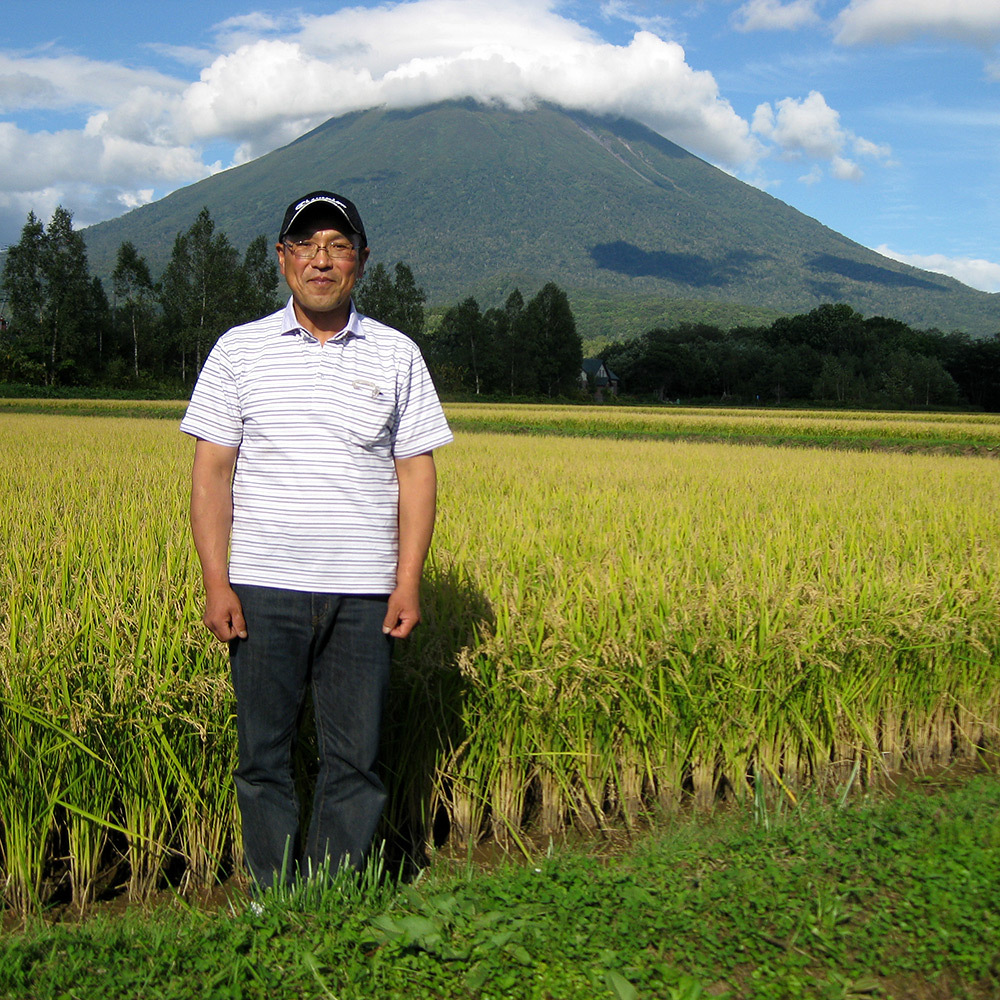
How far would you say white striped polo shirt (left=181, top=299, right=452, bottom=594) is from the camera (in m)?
2.19

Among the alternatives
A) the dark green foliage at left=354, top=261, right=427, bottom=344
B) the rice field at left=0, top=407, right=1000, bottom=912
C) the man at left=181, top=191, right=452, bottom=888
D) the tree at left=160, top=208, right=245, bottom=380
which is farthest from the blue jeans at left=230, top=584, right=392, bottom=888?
the dark green foliage at left=354, top=261, right=427, bottom=344

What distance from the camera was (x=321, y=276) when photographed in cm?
224

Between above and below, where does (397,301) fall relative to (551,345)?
above

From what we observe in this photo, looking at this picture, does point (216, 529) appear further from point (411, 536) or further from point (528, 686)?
point (528, 686)

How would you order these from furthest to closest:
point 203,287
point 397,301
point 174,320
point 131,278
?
1. point 397,301
2. point 174,320
3. point 131,278
4. point 203,287

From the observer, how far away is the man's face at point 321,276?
2.24 metres

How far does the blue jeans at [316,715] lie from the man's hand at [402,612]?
33mm

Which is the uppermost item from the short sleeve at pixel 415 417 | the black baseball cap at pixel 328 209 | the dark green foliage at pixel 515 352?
the dark green foliage at pixel 515 352

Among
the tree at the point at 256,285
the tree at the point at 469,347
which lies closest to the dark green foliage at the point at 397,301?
the tree at the point at 469,347

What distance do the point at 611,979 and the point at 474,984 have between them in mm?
289

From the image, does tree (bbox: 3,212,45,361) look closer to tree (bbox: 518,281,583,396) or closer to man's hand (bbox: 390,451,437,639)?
tree (bbox: 518,281,583,396)

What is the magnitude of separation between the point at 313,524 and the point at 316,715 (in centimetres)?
51

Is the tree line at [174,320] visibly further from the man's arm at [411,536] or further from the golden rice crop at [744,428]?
the man's arm at [411,536]

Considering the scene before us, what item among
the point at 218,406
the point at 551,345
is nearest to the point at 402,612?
the point at 218,406
